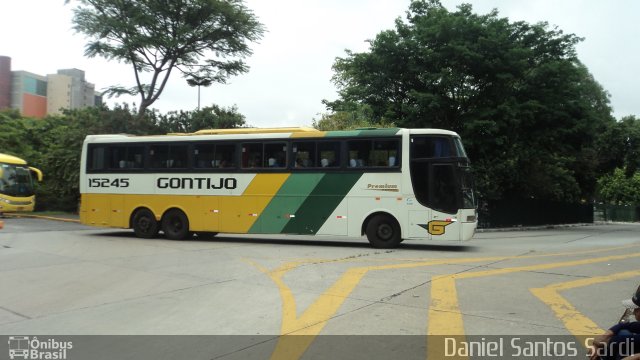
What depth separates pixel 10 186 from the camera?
28328 mm

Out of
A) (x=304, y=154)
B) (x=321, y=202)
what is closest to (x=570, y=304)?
(x=321, y=202)

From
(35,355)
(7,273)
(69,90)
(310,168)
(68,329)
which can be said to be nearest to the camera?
(35,355)

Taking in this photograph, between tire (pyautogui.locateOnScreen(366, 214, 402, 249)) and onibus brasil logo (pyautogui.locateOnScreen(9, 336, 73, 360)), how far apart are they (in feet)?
34.1

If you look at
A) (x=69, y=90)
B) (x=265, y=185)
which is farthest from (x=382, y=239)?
(x=69, y=90)

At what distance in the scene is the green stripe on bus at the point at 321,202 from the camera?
15328mm

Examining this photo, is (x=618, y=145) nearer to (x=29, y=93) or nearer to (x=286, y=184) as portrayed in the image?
(x=286, y=184)

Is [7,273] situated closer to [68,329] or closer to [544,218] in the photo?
[68,329]

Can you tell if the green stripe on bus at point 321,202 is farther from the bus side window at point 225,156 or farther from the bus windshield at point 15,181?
the bus windshield at point 15,181

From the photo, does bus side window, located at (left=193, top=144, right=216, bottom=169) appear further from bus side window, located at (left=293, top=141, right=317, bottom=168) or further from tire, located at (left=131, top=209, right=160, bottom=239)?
bus side window, located at (left=293, top=141, right=317, bottom=168)

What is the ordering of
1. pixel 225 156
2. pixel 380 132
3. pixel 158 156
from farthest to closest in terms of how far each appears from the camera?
1. pixel 158 156
2. pixel 225 156
3. pixel 380 132

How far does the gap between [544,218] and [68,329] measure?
34657 mm

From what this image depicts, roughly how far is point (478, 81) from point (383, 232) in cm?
1276

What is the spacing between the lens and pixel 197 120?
111 feet

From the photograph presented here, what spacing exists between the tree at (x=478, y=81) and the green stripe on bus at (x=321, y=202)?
967cm
